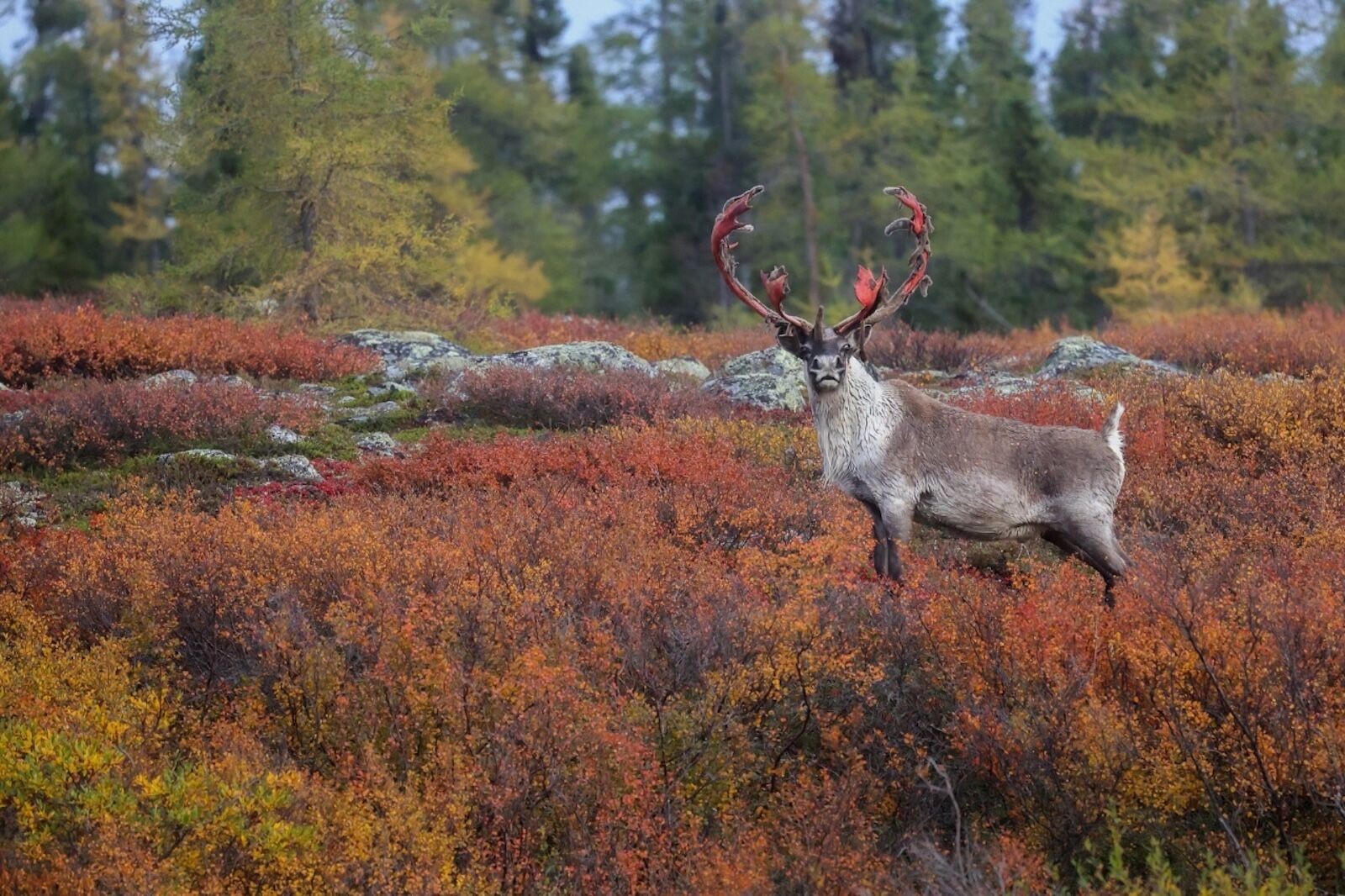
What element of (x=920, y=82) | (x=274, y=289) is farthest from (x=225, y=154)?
(x=920, y=82)

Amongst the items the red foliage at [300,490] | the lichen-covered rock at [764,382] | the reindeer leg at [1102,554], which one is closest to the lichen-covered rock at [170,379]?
the red foliage at [300,490]

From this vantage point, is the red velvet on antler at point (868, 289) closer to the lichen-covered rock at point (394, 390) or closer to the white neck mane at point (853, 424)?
the white neck mane at point (853, 424)

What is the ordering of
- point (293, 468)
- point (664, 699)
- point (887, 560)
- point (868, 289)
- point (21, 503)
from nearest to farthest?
1. point (664, 699)
2. point (887, 560)
3. point (868, 289)
4. point (21, 503)
5. point (293, 468)

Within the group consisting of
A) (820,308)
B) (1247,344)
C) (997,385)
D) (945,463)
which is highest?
(820,308)

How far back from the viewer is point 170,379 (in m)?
14.2

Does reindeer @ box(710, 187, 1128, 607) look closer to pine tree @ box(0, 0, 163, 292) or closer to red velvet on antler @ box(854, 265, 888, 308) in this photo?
red velvet on antler @ box(854, 265, 888, 308)

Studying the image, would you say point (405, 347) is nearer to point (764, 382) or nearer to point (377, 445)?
point (377, 445)

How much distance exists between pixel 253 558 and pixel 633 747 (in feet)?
10.8

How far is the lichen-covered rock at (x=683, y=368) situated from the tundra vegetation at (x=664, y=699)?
603cm

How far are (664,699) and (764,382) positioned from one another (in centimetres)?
889

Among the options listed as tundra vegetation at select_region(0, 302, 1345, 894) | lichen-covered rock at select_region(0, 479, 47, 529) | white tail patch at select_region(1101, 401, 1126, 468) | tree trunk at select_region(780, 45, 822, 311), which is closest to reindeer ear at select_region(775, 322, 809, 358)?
tundra vegetation at select_region(0, 302, 1345, 894)

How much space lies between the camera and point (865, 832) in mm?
6039

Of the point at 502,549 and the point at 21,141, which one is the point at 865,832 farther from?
the point at 21,141

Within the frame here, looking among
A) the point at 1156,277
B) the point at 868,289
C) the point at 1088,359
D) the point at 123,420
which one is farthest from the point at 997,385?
the point at 1156,277
